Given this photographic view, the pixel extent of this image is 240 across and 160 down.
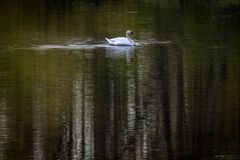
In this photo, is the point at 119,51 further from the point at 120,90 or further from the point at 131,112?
the point at 131,112

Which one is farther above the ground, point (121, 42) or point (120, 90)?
point (121, 42)

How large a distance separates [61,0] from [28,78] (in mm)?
29464

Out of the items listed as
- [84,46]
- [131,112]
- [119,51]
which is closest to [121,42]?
[119,51]

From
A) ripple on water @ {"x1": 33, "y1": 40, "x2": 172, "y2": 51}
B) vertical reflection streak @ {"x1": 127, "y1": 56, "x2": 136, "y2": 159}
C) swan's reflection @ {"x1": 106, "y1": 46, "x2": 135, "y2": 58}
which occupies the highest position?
ripple on water @ {"x1": 33, "y1": 40, "x2": 172, "y2": 51}

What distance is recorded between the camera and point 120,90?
23.5m

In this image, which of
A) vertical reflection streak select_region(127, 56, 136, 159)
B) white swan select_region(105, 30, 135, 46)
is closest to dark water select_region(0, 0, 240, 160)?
vertical reflection streak select_region(127, 56, 136, 159)

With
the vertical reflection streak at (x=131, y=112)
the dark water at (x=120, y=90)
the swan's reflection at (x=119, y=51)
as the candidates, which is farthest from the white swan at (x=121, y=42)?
the vertical reflection streak at (x=131, y=112)

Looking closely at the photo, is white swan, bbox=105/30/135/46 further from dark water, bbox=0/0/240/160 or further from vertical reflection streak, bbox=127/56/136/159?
vertical reflection streak, bbox=127/56/136/159

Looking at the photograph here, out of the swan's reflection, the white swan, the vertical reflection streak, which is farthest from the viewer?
the white swan

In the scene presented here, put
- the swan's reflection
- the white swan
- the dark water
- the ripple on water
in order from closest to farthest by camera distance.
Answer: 1. the dark water
2. the swan's reflection
3. the ripple on water
4. the white swan

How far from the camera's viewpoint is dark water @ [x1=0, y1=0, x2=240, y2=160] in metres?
18.0

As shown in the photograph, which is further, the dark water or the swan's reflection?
the swan's reflection

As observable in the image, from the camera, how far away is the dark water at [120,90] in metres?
18.0

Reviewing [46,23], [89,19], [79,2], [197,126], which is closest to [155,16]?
[89,19]
